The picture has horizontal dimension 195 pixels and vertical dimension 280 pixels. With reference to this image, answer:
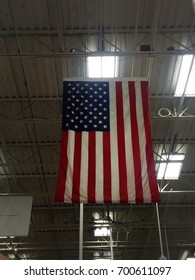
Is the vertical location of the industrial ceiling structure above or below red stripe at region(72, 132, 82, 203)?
above

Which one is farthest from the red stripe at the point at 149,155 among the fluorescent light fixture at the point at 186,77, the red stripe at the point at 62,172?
the fluorescent light fixture at the point at 186,77

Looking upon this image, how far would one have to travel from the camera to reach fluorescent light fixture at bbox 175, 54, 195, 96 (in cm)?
1044

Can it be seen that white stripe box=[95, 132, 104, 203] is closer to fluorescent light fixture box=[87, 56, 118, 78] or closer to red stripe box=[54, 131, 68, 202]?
red stripe box=[54, 131, 68, 202]

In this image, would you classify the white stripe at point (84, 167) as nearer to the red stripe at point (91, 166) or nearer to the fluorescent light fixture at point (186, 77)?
the red stripe at point (91, 166)

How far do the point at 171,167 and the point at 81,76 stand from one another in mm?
6138

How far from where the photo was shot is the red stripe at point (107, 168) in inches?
241

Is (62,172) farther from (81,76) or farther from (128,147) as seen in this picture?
(81,76)

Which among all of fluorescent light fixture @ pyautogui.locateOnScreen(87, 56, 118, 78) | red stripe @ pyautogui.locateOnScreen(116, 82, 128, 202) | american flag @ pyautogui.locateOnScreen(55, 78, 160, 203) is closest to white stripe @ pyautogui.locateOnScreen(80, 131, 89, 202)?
american flag @ pyautogui.locateOnScreen(55, 78, 160, 203)

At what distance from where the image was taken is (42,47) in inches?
408

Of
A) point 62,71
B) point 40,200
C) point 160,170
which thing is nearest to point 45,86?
point 62,71

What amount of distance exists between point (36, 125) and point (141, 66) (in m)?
4.69

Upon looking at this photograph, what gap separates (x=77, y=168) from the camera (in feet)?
21.3

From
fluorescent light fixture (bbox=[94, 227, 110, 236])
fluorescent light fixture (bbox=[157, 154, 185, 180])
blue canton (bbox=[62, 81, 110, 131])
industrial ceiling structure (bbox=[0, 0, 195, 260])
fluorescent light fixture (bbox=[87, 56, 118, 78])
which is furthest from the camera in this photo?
fluorescent light fixture (bbox=[94, 227, 110, 236])
